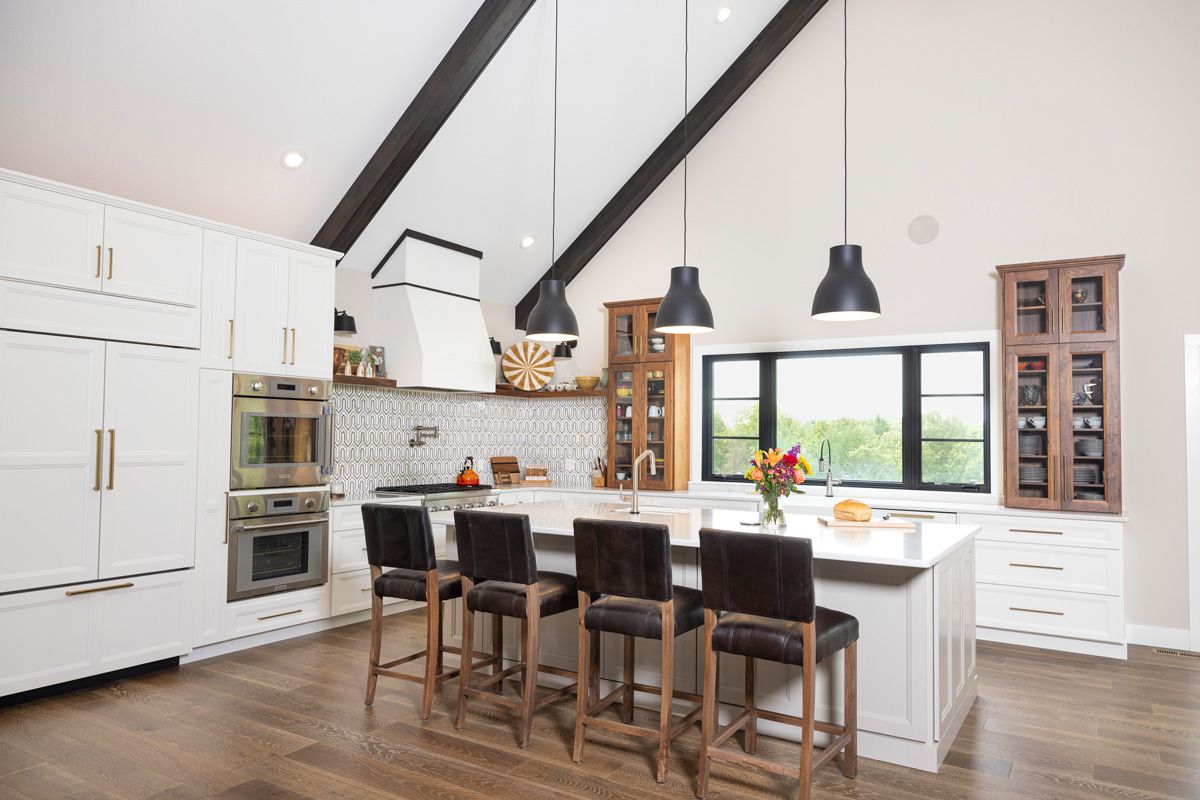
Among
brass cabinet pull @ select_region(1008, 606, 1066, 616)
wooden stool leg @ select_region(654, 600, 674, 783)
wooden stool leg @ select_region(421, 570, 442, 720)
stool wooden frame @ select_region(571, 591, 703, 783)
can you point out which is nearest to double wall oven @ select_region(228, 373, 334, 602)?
wooden stool leg @ select_region(421, 570, 442, 720)

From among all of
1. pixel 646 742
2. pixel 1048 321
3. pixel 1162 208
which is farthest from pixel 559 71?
pixel 646 742

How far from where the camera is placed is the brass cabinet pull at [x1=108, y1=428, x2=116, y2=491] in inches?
162

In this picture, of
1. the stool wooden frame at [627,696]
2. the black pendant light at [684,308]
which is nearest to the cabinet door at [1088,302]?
the black pendant light at [684,308]

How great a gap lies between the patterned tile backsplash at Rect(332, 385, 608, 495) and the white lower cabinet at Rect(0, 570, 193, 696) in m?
1.80

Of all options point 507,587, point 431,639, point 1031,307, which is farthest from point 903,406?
point 431,639

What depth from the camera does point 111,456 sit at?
4.12m

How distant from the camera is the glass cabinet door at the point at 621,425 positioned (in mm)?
7238

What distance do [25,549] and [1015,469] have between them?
5900 mm

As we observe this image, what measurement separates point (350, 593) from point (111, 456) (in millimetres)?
1933

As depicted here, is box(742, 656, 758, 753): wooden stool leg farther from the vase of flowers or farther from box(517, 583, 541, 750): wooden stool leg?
box(517, 583, 541, 750): wooden stool leg

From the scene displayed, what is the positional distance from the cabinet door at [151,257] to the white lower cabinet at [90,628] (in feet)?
5.17

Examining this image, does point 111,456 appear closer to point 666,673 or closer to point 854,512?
point 666,673

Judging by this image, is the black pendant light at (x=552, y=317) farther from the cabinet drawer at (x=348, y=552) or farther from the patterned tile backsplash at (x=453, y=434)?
the patterned tile backsplash at (x=453, y=434)

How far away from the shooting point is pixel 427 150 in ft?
18.7
